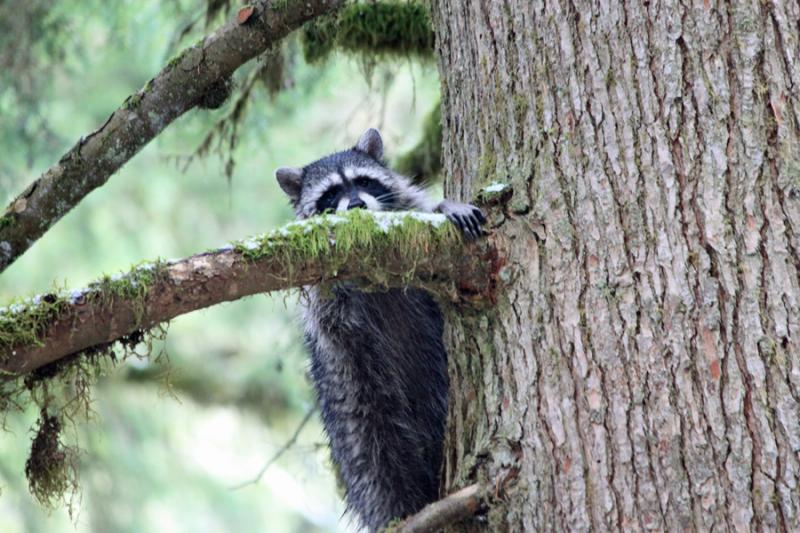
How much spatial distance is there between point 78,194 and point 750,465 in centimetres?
218

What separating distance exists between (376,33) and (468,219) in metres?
2.15

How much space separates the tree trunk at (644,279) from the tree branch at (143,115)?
0.93 meters

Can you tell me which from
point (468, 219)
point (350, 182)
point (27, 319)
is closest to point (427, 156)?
point (350, 182)

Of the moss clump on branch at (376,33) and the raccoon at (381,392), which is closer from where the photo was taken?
the raccoon at (381,392)

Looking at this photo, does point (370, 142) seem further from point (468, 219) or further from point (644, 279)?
point (644, 279)

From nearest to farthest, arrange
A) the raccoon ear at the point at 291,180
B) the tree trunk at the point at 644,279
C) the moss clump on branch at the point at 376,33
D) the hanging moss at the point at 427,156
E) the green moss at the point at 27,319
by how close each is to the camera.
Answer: the tree trunk at the point at 644,279 → the green moss at the point at 27,319 → the moss clump on branch at the point at 376,33 → the raccoon ear at the point at 291,180 → the hanging moss at the point at 427,156

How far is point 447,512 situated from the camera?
2617 mm

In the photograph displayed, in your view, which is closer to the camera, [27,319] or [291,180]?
[27,319]

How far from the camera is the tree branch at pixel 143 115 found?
317 cm

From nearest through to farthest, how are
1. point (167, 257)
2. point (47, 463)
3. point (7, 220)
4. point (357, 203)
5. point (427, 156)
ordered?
1. point (47, 463)
2. point (7, 220)
3. point (357, 203)
4. point (427, 156)
5. point (167, 257)

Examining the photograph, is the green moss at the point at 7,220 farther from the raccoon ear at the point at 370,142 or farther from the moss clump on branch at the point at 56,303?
the raccoon ear at the point at 370,142

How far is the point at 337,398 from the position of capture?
3854 millimetres

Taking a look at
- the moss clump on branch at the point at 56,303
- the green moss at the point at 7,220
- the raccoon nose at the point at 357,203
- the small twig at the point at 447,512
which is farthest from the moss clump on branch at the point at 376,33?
the small twig at the point at 447,512

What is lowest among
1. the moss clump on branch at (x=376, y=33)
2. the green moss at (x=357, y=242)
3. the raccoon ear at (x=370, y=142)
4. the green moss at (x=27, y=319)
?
the green moss at (x=27, y=319)
